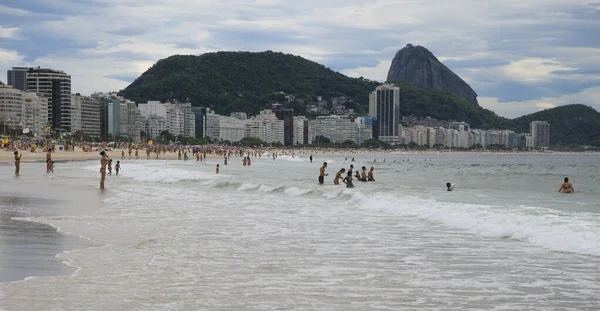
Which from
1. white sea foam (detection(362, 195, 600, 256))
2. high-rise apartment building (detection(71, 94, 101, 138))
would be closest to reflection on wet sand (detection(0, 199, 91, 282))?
white sea foam (detection(362, 195, 600, 256))

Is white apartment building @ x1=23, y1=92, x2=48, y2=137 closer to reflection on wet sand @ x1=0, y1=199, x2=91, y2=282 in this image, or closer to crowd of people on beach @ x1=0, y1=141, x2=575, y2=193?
crowd of people on beach @ x1=0, y1=141, x2=575, y2=193

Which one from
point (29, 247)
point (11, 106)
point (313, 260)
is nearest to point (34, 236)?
point (29, 247)

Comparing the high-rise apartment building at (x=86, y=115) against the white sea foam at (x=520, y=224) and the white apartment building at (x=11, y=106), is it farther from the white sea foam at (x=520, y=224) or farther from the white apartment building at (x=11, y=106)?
the white sea foam at (x=520, y=224)

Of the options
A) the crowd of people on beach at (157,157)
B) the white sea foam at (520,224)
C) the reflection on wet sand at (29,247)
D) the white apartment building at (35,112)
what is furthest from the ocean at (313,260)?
the white apartment building at (35,112)

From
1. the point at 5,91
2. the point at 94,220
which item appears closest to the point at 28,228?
the point at 94,220

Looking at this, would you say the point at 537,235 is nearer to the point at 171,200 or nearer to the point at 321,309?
the point at 321,309
